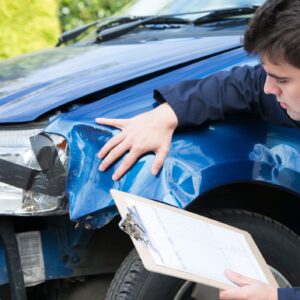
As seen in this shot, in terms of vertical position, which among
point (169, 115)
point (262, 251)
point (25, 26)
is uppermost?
point (169, 115)

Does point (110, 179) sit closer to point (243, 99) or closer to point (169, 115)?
point (169, 115)

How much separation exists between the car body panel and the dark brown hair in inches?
13.9

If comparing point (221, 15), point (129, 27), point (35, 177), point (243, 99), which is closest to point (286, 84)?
point (243, 99)

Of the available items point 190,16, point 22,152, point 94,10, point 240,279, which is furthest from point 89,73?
point 94,10

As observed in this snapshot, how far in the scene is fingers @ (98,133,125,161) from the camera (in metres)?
2.40

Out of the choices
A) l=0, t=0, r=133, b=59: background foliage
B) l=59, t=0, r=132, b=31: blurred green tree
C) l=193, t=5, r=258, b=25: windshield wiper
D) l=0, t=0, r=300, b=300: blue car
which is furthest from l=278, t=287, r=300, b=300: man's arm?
l=59, t=0, r=132, b=31: blurred green tree

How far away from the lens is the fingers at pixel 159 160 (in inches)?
91.9

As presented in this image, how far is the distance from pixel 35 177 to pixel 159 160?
0.40m

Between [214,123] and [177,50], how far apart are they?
506 mm

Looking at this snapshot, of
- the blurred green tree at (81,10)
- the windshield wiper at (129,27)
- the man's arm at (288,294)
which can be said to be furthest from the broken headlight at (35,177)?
the blurred green tree at (81,10)

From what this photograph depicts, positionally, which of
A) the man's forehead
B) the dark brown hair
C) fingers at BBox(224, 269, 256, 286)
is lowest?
fingers at BBox(224, 269, 256, 286)

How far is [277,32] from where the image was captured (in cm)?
220

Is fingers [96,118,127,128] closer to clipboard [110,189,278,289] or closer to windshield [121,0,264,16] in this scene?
clipboard [110,189,278,289]

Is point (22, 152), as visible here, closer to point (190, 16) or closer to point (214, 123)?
point (214, 123)
